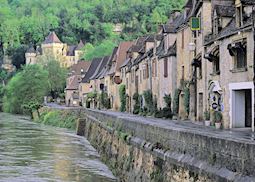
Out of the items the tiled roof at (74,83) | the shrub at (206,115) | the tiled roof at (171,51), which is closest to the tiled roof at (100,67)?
the tiled roof at (74,83)

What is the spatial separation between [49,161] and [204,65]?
1123 cm

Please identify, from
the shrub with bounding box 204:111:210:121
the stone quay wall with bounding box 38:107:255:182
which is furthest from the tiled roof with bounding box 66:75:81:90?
the stone quay wall with bounding box 38:107:255:182

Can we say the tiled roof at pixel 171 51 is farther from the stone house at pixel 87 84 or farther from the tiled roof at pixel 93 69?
the tiled roof at pixel 93 69

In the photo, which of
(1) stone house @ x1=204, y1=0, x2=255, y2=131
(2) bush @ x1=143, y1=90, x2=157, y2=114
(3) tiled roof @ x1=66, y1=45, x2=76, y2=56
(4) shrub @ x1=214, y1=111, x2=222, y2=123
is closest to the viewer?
(1) stone house @ x1=204, y1=0, x2=255, y2=131

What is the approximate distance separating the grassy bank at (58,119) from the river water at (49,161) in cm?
1879

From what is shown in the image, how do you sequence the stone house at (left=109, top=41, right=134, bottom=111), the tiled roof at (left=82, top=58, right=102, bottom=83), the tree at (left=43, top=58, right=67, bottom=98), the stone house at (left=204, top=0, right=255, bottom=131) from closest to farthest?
the stone house at (left=204, top=0, right=255, bottom=131), the stone house at (left=109, top=41, right=134, bottom=111), the tiled roof at (left=82, top=58, right=102, bottom=83), the tree at (left=43, top=58, right=67, bottom=98)

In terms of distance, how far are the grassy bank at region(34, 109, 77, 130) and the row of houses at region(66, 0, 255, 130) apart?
9.46m

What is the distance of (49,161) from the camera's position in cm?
3123

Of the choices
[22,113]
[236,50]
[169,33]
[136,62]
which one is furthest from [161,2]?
[236,50]

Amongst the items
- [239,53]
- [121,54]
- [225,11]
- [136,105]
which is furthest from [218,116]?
[121,54]

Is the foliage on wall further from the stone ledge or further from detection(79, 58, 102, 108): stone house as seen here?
detection(79, 58, 102, 108): stone house

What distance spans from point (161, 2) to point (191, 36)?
518ft

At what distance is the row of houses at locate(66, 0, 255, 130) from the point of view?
26.6 meters

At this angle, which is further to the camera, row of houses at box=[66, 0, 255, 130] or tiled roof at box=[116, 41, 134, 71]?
tiled roof at box=[116, 41, 134, 71]
